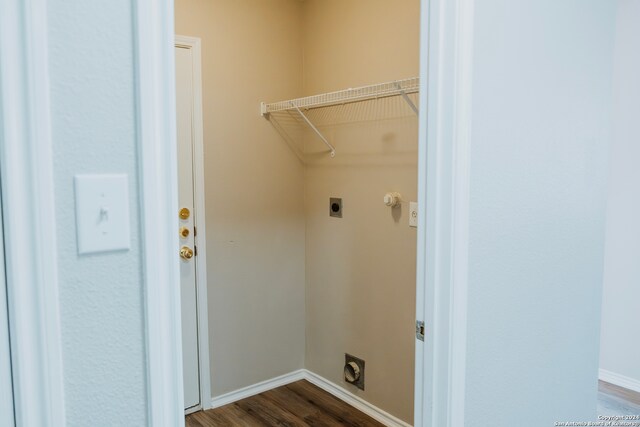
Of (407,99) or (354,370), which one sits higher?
(407,99)

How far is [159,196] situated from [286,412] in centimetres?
234

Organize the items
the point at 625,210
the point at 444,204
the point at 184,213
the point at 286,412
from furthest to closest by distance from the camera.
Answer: the point at 625,210 < the point at 286,412 < the point at 184,213 < the point at 444,204

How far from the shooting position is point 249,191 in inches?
113

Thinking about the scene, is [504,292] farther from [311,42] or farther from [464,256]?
[311,42]

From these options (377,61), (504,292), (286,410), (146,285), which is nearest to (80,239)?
(146,285)

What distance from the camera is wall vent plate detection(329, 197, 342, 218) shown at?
2.86m

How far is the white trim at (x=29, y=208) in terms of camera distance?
629 mm

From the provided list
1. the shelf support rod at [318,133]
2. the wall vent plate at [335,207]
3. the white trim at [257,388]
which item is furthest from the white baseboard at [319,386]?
the shelf support rod at [318,133]

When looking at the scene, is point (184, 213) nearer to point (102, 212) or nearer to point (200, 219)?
point (200, 219)

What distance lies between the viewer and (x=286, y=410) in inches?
111

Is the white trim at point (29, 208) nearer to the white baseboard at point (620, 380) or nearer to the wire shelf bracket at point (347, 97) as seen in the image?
the wire shelf bracket at point (347, 97)

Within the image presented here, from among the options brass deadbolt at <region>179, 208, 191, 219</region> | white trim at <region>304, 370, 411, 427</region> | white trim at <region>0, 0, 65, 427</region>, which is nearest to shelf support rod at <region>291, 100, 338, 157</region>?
brass deadbolt at <region>179, 208, 191, 219</region>

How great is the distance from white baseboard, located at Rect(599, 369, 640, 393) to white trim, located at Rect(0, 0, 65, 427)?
3.30 m

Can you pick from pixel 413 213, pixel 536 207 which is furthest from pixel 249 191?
pixel 536 207
